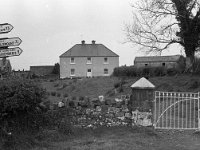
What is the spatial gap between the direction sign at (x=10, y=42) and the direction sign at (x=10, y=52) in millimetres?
139

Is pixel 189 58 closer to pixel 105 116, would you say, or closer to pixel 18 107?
pixel 105 116

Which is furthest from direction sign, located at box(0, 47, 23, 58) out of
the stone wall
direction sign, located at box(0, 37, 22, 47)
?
the stone wall

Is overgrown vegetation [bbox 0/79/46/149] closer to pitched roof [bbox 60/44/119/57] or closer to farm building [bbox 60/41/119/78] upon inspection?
farm building [bbox 60/41/119/78]

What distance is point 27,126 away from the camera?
851 cm

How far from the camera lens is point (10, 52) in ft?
32.2

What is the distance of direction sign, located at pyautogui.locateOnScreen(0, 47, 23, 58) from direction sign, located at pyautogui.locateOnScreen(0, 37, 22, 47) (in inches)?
5.5

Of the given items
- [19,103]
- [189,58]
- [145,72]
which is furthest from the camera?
[145,72]

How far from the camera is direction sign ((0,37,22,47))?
31.9 feet

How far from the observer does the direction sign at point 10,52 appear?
9.71 meters

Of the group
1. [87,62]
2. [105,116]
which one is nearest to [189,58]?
[105,116]

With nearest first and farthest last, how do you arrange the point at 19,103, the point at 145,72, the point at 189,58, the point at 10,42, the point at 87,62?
the point at 19,103, the point at 10,42, the point at 189,58, the point at 145,72, the point at 87,62

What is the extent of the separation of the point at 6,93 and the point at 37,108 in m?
1.03

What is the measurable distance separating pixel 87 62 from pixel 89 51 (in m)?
2.10

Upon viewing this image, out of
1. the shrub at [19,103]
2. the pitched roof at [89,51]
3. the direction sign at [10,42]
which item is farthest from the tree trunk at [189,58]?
the pitched roof at [89,51]
